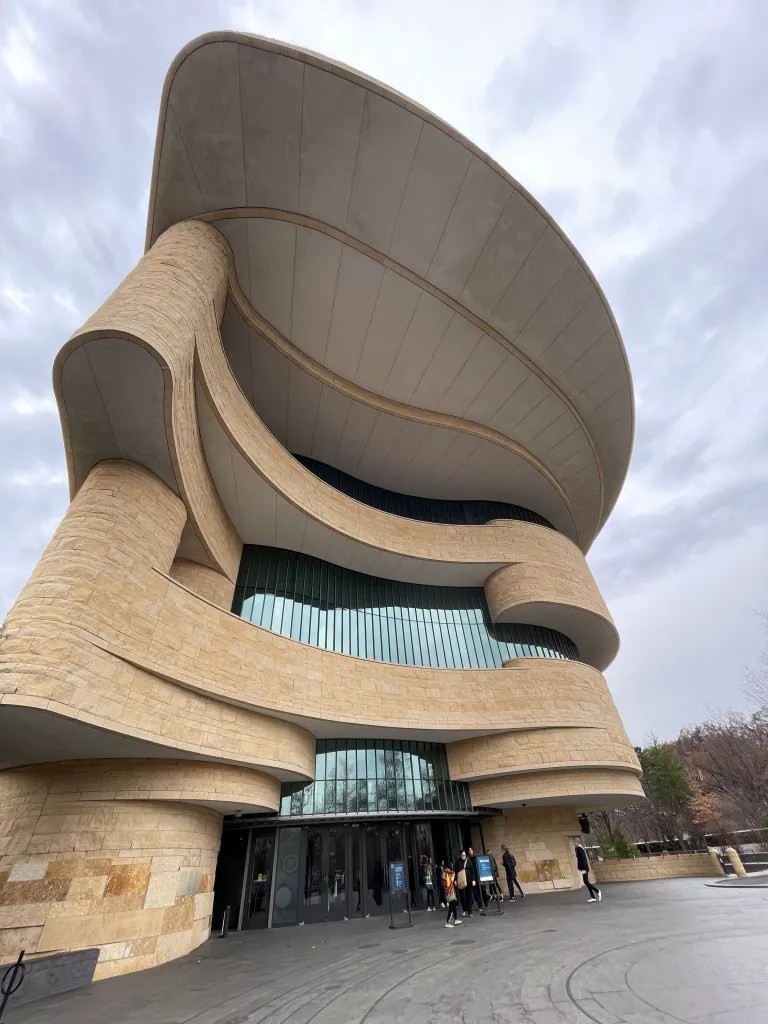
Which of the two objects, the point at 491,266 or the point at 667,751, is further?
the point at 667,751

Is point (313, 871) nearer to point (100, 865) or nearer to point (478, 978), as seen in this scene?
point (100, 865)

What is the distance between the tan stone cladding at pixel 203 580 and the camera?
41.8 feet

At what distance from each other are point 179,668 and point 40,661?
290 centimetres

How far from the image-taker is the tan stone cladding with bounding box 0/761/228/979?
24.6 ft

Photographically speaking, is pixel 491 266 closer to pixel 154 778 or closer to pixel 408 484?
pixel 408 484

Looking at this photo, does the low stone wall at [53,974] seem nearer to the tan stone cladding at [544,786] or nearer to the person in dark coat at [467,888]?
the person in dark coat at [467,888]

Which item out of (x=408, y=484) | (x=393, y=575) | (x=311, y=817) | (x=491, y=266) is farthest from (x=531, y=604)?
(x=491, y=266)

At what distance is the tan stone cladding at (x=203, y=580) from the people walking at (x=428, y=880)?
967cm

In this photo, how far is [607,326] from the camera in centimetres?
1720

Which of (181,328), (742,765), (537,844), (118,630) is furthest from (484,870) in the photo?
(742,765)

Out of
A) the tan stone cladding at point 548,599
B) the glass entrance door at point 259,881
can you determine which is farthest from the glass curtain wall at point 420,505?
the glass entrance door at point 259,881

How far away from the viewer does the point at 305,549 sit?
16062 mm

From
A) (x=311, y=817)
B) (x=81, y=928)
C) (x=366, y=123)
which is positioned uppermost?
(x=366, y=123)

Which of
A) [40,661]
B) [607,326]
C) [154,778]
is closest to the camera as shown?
[40,661]
